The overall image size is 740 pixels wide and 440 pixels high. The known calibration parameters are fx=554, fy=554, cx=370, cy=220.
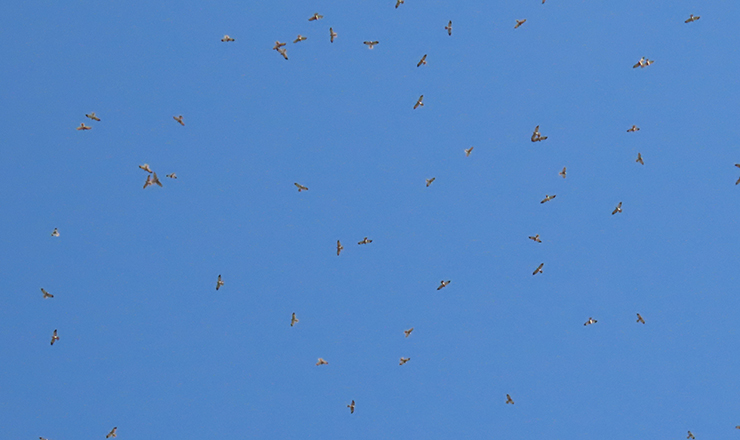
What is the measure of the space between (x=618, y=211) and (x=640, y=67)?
32.6ft

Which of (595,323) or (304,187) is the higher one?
(304,187)

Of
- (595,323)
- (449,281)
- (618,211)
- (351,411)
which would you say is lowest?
(351,411)

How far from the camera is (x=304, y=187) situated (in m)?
38.3

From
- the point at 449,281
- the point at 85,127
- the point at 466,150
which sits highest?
the point at 85,127

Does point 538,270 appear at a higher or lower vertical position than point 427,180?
lower

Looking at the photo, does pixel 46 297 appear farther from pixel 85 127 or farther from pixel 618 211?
pixel 618 211

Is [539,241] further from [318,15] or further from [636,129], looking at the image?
[318,15]

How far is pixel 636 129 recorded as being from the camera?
38.1 meters

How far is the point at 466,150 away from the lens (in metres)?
38.7

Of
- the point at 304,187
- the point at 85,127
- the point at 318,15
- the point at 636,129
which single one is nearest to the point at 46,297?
the point at 85,127

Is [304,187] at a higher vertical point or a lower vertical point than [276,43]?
lower

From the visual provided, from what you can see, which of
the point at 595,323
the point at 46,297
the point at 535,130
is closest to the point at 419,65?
the point at 535,130

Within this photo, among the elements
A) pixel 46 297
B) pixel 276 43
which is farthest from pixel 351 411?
pixel 276 43

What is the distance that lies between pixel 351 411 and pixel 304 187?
1577 cm
